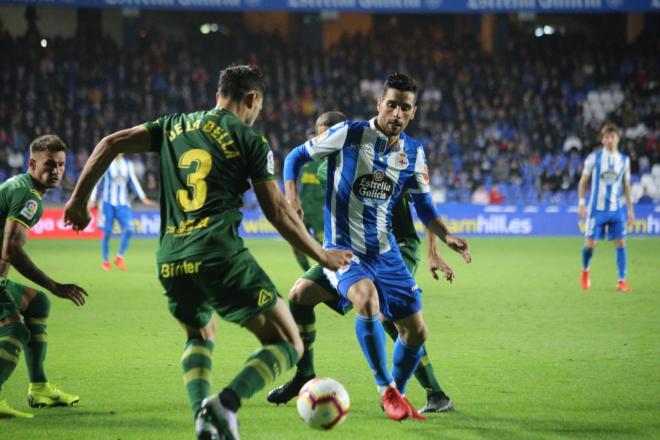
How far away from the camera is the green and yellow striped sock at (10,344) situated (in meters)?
5.53

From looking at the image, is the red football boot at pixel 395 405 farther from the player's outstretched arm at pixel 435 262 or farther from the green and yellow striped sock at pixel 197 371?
the green and yellow striped sock at pixel 197 371

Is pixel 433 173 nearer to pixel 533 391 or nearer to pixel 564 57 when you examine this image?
pixel 564 57

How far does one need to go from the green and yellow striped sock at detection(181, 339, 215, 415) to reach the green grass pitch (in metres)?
0.65

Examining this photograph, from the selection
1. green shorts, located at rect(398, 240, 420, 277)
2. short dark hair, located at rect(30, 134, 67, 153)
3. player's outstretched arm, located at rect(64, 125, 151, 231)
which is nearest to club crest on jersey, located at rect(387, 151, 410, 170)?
green shorts, located at rect(398, 240, 420, 277)

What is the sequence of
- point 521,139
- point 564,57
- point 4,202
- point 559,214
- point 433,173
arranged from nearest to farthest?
point 4,202, point 559,214, point 433,173, point 521,139, point 564,57

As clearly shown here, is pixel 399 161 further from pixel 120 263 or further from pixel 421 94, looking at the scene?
pixel 421 94

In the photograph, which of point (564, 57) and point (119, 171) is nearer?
point (119, 171)

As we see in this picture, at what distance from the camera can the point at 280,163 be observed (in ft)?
89.5

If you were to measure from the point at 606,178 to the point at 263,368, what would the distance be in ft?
32.9

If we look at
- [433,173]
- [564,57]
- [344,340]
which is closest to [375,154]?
[344,340]

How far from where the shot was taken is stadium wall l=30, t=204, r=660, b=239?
2325 cm

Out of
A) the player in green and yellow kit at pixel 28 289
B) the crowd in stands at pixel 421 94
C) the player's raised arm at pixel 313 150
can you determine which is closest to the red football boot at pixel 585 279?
the player's raised arm at pixel 313 150

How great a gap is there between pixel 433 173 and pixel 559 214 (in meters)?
4.60

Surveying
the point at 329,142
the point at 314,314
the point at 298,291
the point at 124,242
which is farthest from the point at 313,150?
the point at 124,242
